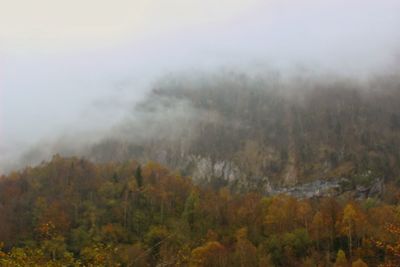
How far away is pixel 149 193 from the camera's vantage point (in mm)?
176625

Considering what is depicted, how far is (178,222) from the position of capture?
158 meters

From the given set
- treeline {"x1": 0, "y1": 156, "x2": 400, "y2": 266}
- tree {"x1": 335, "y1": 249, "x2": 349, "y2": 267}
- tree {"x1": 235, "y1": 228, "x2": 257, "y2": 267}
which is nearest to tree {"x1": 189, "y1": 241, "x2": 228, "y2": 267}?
treeline {"x1": 0, "y1": 156, "x2": 400, "y2": 266}

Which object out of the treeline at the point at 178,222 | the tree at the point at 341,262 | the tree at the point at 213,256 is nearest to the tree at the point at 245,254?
the treeline at the point at 178,222

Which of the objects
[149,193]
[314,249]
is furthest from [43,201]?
[314,249]

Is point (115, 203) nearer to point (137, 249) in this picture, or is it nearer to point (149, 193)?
point (149, 193)

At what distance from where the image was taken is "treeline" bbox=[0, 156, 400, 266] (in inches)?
4894

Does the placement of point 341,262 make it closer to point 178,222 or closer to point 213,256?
point 213,256

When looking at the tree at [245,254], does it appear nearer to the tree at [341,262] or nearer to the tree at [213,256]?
the tree at [213,256]

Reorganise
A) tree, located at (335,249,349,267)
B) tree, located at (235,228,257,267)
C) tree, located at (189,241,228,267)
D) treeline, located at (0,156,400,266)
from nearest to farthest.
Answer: tree, located at (335,249,349,267) < tree, located at (189,241,228,267) < tree, located at (235,228,257,267) < treeline, located at (0,156,400,266)

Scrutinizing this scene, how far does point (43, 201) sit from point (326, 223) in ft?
299

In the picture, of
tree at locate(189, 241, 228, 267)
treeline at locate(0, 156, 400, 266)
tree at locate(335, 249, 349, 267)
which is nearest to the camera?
tree at locate(335, 249, 349, 267)

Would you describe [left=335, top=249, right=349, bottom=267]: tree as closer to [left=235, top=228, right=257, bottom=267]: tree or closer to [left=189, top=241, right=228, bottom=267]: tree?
[left=235, top=228, right=257, bottom=267]: tree

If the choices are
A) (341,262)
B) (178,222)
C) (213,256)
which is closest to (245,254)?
(213,256)

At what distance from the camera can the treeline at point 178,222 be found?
124 meters
